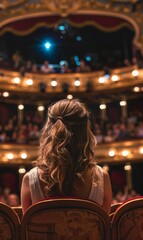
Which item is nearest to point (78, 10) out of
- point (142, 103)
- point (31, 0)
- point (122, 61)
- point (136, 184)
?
point (31, 0)

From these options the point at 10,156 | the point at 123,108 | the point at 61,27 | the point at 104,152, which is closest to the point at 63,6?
the point at 61,27

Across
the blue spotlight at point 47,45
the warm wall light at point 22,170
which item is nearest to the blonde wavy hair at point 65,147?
the warm wall light at point 22,170

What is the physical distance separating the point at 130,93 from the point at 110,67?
3.39ft

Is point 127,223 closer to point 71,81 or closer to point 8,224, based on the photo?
point 8,224

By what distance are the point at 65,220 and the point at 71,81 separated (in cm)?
1029

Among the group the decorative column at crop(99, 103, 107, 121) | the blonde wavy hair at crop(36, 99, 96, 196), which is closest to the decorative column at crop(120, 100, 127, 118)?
the decorative column at crop(99, 103, 107, 121)

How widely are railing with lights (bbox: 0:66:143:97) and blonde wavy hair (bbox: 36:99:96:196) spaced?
9.32 m

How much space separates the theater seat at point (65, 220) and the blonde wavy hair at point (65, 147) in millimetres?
162

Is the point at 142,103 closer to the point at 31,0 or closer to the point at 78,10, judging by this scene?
the point at 78,10

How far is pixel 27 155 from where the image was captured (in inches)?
397

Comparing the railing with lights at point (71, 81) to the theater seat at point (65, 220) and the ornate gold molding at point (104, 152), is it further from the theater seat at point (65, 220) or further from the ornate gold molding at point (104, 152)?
the theater seat at point (65, 220)

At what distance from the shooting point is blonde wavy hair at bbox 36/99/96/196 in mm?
1368

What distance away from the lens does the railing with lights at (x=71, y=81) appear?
422 inches

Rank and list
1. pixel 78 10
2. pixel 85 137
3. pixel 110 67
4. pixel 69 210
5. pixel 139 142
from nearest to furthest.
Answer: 1. pixel 69 210
2. pixel 85 137
3. pixel 139 142
4. pixel 78 10
5. pixel 110 67
